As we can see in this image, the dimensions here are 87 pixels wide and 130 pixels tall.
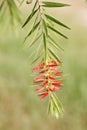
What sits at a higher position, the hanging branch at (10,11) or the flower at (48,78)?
the hanging branch at (10,11)

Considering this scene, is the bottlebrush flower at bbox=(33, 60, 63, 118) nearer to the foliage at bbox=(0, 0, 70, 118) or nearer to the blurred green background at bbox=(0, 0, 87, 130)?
the foliage at bbox=(0, 0, 70, 118)

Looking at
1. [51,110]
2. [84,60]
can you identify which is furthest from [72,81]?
[51,110]

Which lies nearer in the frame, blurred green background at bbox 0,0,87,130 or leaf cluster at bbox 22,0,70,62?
leaf cluster at bbox 22,0,70,62

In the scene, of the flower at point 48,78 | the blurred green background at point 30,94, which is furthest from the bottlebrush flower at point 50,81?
the blurred green background at point 30,94

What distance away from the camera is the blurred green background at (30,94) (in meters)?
4.05

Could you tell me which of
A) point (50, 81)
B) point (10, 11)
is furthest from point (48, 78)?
point (10, 11)

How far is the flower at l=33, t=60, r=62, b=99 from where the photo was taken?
2.61ft

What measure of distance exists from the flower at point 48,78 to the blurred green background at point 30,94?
3172 millimetres

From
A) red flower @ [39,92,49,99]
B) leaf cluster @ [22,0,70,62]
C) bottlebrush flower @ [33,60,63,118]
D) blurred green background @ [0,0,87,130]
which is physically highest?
leaf cluster @ [22,0,70,62]

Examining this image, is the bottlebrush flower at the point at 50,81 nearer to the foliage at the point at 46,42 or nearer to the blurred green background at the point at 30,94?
the foliage at the point at 46,42

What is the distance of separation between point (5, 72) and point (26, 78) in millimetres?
215

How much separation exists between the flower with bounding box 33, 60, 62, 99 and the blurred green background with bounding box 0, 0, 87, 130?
3172 mm

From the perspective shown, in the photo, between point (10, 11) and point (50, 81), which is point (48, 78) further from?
point (10, 11)

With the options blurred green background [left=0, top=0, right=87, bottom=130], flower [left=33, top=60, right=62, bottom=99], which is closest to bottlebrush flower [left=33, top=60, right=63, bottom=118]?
flower [left=33, top=60, right=62, bottom=99]
